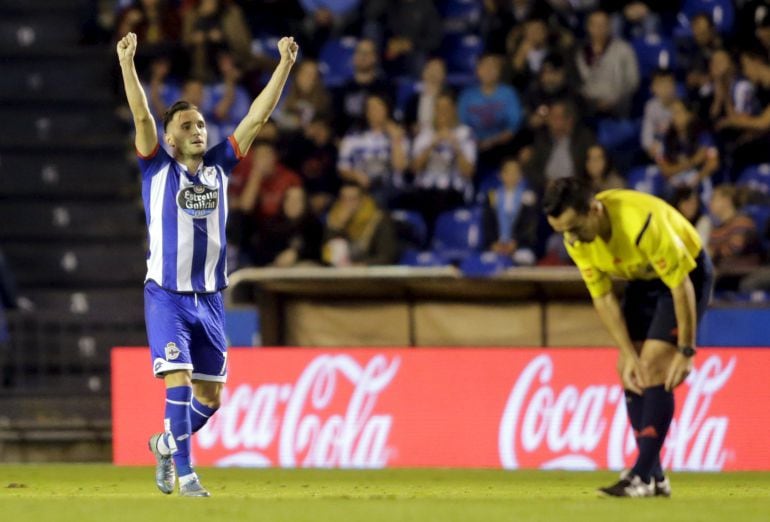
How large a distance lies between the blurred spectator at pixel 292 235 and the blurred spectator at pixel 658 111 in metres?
3.05

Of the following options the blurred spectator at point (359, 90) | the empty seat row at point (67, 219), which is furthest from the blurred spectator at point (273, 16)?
the empty seat row at point (67, 219)

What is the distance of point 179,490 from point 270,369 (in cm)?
296

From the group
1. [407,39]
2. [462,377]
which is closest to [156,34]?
[407,39]

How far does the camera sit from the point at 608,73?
48.8 feet

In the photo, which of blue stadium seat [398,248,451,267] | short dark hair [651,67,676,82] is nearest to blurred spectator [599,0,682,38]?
short dark hair [651,67,676,82]

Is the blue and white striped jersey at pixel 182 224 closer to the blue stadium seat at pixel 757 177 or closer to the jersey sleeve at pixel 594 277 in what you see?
the jersey sleeve at pixel 594 277

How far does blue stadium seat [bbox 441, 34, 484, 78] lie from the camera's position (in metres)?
15.7

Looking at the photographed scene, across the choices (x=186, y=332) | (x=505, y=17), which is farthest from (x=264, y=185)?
(x=186, y=332)

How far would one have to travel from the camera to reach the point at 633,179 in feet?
46.8

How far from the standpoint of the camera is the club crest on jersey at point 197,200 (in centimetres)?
819

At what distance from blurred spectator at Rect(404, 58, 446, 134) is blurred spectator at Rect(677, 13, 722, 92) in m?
2.26

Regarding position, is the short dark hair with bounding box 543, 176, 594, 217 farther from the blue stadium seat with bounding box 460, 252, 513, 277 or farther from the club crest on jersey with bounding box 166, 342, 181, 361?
the blue stadium seat with bounding box 460, 252, 513, 277

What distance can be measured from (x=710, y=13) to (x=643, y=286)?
7.88 meters

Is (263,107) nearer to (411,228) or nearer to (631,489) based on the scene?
(631,489)
